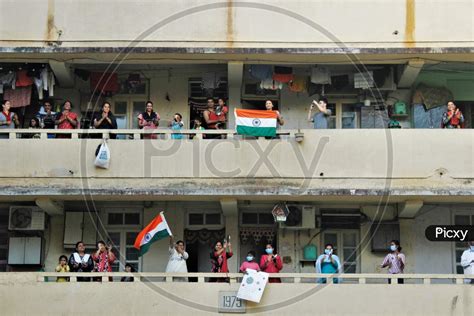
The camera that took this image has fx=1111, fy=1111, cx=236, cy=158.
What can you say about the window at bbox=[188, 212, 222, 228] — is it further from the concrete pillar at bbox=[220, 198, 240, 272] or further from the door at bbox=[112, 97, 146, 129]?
the door at bbox=[112, 97, 146, 129]

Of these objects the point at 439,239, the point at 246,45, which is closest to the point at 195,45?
the point at 246,45

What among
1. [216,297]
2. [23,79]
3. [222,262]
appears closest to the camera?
[216,297]

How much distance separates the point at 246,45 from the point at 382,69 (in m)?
2.75

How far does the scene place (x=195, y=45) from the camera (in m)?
20.4

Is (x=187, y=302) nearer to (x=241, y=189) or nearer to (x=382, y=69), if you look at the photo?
(x=241, y=189)

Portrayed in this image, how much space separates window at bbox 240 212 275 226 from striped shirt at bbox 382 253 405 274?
2.62m

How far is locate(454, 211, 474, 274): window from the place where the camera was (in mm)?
20906

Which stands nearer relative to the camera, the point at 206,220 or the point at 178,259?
the point at 178,259

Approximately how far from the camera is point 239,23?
805 inches

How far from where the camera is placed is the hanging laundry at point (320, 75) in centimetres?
2116

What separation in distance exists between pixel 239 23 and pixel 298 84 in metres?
1.80

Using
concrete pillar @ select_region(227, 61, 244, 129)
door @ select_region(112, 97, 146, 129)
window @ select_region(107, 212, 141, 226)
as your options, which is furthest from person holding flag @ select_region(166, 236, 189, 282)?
door @ select_region(112, 97, 146, 129)

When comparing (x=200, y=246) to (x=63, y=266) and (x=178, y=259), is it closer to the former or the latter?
(x=178, y=259)

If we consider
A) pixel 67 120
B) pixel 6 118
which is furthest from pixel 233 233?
pixel 6 118
